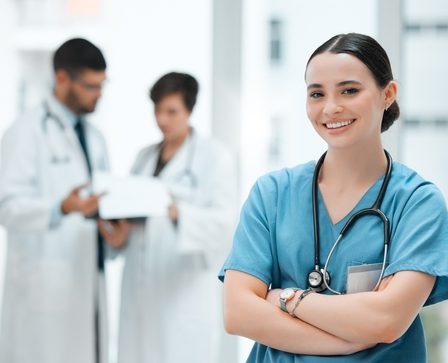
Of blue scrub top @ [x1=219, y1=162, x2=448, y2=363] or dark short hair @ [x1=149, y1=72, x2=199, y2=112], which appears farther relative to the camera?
dark short hair @ [x1=149, y1=72, x2=199, y2=112]

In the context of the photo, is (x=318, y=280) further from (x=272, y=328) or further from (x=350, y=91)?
(x=350, y=91)

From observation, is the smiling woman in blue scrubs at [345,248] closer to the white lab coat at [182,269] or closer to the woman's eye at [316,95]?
the woman's eye at [316,95]

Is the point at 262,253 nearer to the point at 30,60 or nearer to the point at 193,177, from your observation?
the point at 193,177

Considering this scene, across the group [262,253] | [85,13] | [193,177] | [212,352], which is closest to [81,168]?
[193,177]

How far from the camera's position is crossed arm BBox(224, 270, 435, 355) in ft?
4.35

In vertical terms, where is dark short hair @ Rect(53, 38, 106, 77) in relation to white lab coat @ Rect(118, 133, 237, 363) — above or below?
above

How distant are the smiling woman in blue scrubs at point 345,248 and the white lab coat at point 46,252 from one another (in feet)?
4.88

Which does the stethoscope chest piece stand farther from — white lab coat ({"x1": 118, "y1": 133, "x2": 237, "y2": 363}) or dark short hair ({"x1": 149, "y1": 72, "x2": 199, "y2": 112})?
dark short hair ({"x1": 149, "y1": 72, "x2": 199, "y2": 112})

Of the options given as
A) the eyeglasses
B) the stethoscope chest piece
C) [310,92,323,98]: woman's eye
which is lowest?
the stethoscope chest piece

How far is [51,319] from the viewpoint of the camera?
9.48 feet

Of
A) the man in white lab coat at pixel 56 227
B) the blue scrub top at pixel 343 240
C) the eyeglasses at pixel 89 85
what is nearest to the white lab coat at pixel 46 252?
the man in white lab coat at pixel 56 227

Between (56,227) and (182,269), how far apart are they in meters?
0.48

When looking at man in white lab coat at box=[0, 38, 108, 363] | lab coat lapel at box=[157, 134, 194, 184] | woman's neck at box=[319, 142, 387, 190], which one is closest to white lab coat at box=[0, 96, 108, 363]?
man in white lab coat at box=[0, 38, 108, 363]

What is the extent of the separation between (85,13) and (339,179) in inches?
71.5
